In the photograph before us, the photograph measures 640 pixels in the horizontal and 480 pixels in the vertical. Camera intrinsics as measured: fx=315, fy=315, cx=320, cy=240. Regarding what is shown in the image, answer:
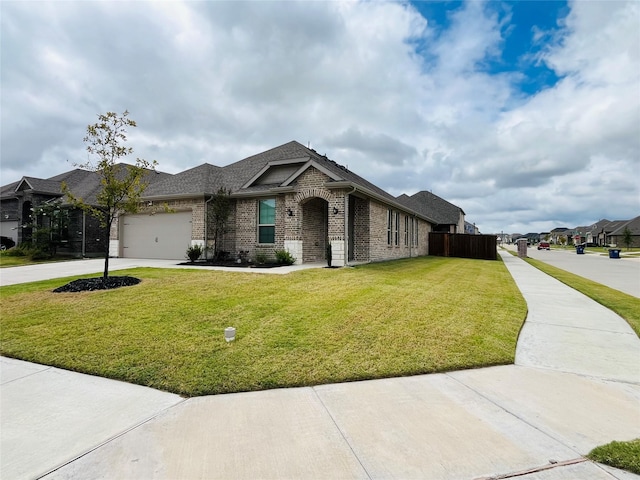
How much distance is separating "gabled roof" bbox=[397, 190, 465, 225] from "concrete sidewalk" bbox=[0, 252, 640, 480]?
3019cm

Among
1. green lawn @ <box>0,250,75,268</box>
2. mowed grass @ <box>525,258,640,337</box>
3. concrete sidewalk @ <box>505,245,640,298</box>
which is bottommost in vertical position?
mowed grass @ <box>525,258,640,337</box>

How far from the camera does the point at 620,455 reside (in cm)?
232

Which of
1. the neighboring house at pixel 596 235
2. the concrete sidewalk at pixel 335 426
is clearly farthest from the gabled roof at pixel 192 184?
the neighboring house at pixel 596 235

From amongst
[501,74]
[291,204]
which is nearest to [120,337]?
[291,204]

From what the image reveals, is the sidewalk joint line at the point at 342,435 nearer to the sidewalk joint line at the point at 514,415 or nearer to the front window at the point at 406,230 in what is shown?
the sidewalk joint line at the point at 514,415

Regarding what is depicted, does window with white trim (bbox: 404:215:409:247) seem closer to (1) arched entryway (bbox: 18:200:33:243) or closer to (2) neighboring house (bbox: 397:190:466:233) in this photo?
(2) neighboring house (bbox: 397:190:466:233)

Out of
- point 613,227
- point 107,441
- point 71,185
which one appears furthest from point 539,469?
point 613,227

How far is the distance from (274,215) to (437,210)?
25.7 m

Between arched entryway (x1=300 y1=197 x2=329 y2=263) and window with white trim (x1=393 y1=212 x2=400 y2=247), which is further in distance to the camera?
window with white trim (x1=393 y1=212 x2=400 y2=247)

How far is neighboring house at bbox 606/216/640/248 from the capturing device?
60.4 meters

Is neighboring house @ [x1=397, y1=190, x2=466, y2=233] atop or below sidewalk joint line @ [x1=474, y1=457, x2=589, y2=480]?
atop

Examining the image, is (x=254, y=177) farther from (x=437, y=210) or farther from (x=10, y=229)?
(x=437, y=210)

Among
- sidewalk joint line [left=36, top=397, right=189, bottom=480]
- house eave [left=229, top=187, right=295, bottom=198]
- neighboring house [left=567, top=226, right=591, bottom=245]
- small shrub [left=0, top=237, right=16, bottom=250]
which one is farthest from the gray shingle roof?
neighboring house [left=567, top=226, right=591, bottom=245]

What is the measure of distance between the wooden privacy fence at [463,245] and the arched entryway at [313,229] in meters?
15.6
